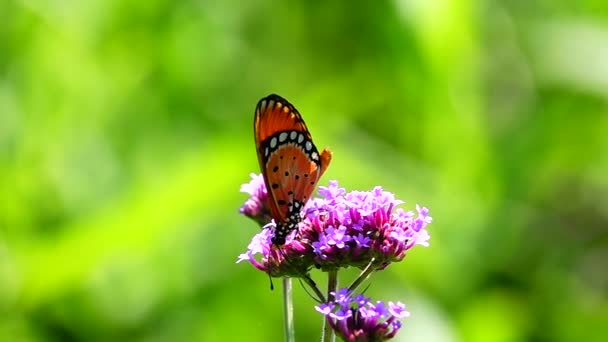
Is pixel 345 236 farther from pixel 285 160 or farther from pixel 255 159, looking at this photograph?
pixel 255 159

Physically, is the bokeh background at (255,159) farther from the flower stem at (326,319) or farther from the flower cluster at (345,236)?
the flower stem at (326,319)

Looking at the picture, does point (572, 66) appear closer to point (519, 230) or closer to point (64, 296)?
point (519, 230)

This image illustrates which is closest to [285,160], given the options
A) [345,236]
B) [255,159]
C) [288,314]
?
[345,236]

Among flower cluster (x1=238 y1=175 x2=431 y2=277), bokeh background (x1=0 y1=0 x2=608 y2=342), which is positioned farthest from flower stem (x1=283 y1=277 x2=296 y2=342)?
bokeh background (x1=0 y1=0 x2=608 y2=342)

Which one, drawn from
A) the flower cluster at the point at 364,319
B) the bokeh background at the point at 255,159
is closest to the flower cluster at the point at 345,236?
the flower cluster at the point at 364,319

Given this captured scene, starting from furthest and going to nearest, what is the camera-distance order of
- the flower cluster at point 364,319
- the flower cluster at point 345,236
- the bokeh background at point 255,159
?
the bokeh background at point 255,159 < the flower cluster at point 345,236 < the flower cluster at point 364,319
